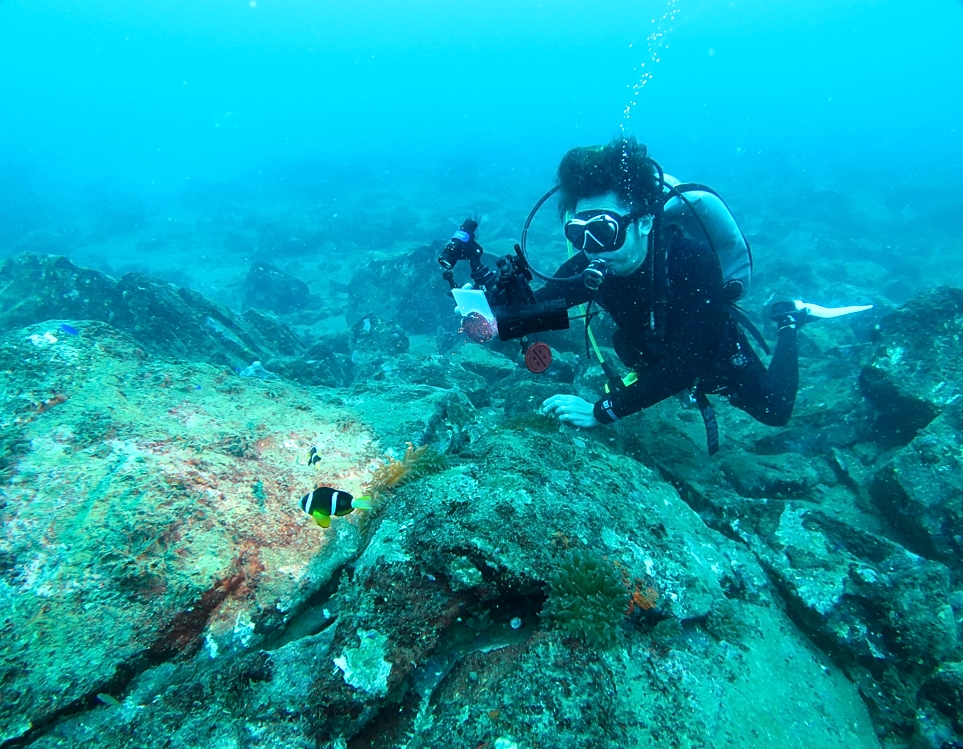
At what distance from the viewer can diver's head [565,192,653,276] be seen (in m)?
3.42

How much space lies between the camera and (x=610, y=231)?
341cm

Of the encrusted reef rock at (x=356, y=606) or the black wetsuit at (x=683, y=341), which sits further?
the black wetsuit at (x=683, y=341)

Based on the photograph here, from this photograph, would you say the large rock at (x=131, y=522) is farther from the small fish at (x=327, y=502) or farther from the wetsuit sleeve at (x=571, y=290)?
the wetsuit sleeve at (x=571, y=290)

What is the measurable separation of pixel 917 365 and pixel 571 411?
4.84 meters

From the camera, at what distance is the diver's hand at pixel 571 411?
3799mm

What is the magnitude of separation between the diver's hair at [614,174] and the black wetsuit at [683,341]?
0.45 meters

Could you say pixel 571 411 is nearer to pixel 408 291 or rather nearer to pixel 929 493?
pixel 929 493

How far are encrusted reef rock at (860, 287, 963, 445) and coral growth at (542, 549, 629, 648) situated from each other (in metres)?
5.43

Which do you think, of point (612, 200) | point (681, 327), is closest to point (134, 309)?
point (612, 200)

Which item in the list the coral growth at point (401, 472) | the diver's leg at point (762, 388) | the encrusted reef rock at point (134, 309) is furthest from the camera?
the encrusted reef rock at point (134, 309)

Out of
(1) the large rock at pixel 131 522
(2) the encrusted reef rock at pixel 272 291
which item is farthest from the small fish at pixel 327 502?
(2) the encrusted reef rock at pixel 272 291

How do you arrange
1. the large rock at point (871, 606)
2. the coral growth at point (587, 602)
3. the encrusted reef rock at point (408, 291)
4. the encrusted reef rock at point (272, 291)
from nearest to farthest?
the coral growth at point (587, 602) → the large rock at point (871, 606) → the encrusted reef rock at point (408, 291) → the encrusted reef rock at point (272, 291)

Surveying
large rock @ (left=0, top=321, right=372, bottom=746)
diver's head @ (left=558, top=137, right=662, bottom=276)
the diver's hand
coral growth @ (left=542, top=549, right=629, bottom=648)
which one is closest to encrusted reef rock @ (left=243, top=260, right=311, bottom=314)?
large rock @ (left=0, top=321, right=372, bottom=746)

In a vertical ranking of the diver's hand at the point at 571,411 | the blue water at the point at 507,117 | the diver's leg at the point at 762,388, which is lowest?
the diver's hand at the point at 571,411
